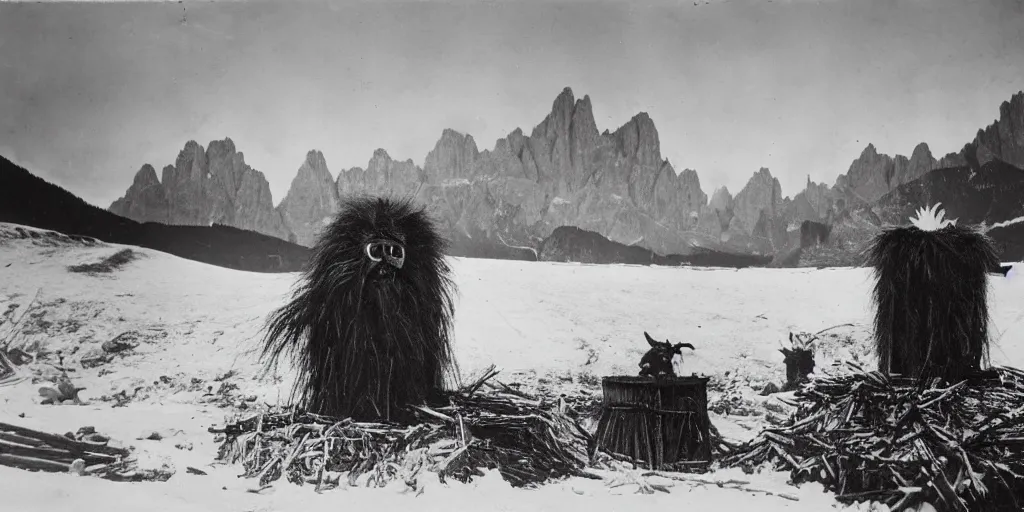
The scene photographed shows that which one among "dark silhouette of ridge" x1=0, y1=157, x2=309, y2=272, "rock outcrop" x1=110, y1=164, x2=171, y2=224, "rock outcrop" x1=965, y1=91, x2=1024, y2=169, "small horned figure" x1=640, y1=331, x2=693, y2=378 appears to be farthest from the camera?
"rock outcrop" x1=965, y1=91, x2=1024, y2=169

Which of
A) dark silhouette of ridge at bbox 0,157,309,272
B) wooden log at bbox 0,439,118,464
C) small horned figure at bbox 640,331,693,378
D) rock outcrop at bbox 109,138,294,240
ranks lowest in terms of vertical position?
wooden log at bbox 0,439,118,464

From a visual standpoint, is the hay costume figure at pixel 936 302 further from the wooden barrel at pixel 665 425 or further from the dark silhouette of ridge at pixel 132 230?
the dark silhouette of ridge at pixel 132 230

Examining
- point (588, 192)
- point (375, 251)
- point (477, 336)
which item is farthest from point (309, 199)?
point (375, 251)

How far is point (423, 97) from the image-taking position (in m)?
8.82

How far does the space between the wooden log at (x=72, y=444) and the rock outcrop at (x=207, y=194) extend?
5.37m

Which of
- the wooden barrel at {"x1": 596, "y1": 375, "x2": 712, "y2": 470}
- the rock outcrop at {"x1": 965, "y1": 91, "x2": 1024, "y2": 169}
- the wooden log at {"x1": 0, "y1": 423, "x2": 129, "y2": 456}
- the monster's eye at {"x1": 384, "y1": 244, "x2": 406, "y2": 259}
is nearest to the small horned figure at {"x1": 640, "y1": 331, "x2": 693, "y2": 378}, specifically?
the wooden barrel at {"x1": 596, "y1": 375, "x2": 712, "y2": 470}

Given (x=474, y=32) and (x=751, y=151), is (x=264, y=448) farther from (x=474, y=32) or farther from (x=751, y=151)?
(x=751, y=151)

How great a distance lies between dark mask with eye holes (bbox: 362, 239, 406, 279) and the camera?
423 centimetres

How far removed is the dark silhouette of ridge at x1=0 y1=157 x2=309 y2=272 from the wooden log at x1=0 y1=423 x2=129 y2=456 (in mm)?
5013

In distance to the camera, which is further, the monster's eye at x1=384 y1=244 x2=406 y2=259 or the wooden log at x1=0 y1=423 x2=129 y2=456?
the monster's eye at x1=384 y1=244 x2=406 y2=259

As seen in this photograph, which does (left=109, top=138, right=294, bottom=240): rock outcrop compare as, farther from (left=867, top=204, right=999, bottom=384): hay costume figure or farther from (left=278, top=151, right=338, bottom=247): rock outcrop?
(left=867, top=204, right=999, bottom=384): hay costume figure

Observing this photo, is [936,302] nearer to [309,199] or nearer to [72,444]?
[72,444]

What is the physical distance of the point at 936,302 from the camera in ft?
14.6

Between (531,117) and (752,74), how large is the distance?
3032 millimetres
